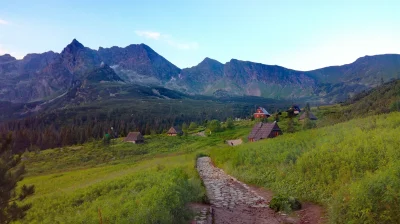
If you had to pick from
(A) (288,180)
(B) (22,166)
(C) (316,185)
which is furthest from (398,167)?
(B) (22,166)

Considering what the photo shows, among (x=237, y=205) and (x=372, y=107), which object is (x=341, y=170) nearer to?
(x=237, y=205)

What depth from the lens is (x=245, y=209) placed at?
60.2ft

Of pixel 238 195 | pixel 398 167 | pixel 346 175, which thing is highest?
pixel 398 167

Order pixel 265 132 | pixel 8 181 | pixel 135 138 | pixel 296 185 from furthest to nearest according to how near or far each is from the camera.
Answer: pixel 135 138 < pixel 265 132 < pixel 296 185 < pixel 8 181

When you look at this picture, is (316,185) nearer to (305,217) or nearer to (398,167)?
(305,217)

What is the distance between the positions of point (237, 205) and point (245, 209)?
1.12 m

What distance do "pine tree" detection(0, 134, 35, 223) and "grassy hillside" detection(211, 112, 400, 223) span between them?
44.4ft

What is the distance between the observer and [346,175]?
1681 cm

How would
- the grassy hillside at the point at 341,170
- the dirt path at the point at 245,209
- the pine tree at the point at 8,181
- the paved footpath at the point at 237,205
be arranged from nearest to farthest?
the grassy hillside at the point at 341,170
the pine tree at the point at 8,181
the dirt path at the point at 245,209
the paved footpath at the point at 237,205

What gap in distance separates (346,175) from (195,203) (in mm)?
8681

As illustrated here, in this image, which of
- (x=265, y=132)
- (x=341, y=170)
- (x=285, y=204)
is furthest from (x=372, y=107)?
(x=285, y=204)

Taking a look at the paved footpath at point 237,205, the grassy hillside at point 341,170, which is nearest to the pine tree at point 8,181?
the paved footpath at point 237,205

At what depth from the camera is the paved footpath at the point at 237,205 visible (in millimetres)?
16203

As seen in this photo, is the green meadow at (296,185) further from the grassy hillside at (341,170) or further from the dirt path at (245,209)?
the dirt path at (245,209)
